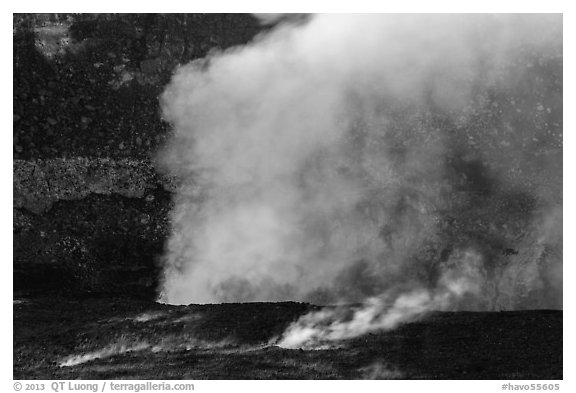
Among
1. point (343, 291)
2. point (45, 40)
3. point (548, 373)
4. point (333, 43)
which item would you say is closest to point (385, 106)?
point (333, 43)

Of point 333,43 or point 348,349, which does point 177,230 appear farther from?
point 333,43

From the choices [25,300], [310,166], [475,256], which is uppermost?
[310,166]

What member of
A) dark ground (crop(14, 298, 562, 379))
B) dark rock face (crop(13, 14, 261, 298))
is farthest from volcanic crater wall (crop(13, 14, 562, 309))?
dark ground (crop(14, 298, 562, 379))

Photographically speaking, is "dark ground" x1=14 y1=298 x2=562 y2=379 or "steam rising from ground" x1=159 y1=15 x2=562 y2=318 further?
"steam rising from ground" x1=159 y1=15 x2=562 y2=318

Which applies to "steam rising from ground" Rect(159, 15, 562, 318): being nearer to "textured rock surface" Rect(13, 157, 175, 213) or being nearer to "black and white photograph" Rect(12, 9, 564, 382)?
"black and white photograph" Rect(12, 9, 564, 382)

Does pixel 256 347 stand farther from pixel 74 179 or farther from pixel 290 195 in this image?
pixel 74 179

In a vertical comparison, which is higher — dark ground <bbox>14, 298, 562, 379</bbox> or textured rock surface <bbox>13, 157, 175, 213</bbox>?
textured rock surface <bbox>13, 157, 175, 213</bbox>
